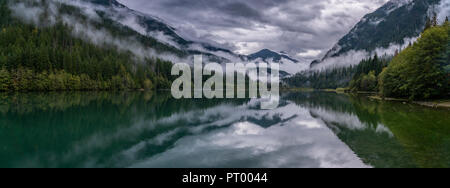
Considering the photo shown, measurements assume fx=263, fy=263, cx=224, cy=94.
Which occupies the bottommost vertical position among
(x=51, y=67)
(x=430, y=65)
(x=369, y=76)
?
(x=430, y=65)

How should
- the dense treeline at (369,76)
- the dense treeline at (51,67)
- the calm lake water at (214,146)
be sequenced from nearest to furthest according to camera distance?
the calm lake water at (214,146)
the dense treeline at (51,67)
the dense treeline at (369,76)

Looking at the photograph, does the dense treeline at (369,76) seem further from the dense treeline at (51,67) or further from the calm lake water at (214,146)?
the dense treeline at (51,67)

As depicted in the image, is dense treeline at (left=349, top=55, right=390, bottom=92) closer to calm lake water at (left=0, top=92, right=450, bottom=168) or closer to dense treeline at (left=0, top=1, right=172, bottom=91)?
calm lake water at (left=0, top=92, right=450, bottom=168)

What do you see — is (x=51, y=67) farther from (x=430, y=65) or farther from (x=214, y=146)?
(x=430, y=65)

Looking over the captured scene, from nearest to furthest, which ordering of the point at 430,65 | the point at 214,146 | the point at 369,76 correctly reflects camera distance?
the point at 214,146, the point at 430,65, the point at 369,76

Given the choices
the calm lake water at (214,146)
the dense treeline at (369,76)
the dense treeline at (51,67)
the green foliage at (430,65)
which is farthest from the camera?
the dense treeline at (369,76)

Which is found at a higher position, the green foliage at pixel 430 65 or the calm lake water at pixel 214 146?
the green foliage at pixel 430 65

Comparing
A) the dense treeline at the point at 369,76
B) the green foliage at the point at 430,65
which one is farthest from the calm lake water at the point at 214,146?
the dense treeline at the point at 369,76

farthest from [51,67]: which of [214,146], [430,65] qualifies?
[430,65]

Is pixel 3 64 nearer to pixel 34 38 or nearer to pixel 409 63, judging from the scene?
pixel 34 38

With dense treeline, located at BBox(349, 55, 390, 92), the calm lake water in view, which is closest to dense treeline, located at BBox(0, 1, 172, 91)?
the calm lake water

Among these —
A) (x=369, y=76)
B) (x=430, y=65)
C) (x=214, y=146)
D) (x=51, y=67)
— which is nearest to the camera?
(x=214, y=146)
